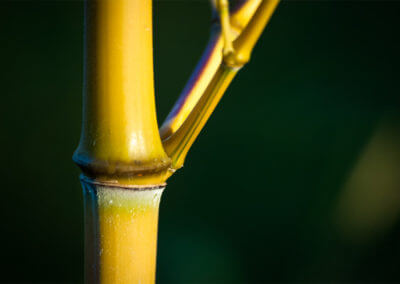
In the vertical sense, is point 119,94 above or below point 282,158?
above

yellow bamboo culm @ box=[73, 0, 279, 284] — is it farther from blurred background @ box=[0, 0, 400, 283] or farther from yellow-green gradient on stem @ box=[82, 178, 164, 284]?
blurred background @ box=[0, 0, 400, 283]

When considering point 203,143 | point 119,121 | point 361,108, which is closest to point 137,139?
point 119,121

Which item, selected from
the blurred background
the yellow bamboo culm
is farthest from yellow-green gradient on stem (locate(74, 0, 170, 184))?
the blurred background

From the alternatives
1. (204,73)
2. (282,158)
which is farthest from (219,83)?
(282,158)

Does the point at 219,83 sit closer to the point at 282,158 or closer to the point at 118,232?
the point at 118,232

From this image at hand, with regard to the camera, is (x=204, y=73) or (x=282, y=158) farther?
(x=282, y=158)

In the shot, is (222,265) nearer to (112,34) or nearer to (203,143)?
(203,143)
